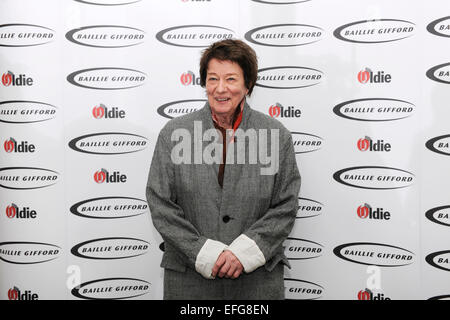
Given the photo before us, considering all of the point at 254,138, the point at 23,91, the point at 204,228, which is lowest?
the point at 204,228

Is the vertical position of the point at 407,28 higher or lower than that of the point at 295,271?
higher

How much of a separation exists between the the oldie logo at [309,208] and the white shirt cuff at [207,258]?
0.89 m

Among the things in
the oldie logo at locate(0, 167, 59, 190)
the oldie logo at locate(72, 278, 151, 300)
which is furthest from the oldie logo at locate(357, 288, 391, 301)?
the oldie logo at locate(0, 167, 59, 190)

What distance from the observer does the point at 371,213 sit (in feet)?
7.57

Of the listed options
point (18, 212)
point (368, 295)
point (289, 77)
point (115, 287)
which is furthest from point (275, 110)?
point (18, 212)

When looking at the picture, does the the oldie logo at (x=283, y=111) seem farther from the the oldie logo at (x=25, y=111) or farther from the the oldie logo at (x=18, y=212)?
the the oldie logo at (x=18, y=212)

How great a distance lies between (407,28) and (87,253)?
7.28ft

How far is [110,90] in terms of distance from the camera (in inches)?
92.6

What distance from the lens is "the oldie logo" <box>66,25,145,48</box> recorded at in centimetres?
233

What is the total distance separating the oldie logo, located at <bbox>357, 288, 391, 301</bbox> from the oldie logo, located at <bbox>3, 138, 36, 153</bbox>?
207cm

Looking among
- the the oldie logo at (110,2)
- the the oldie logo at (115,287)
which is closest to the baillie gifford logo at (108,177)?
the the oldie logo at (115,287)

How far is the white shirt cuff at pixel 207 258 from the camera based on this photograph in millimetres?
1574
